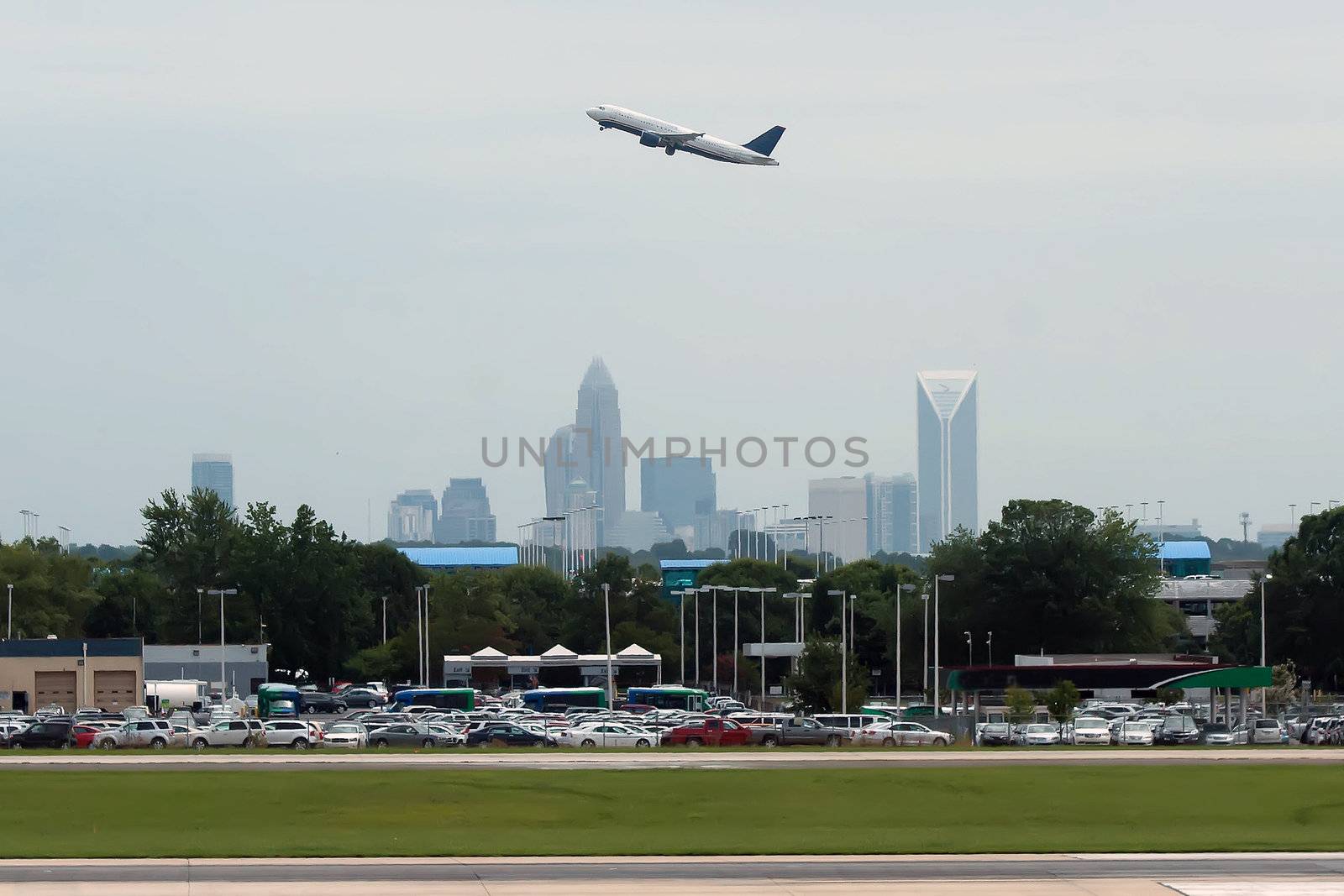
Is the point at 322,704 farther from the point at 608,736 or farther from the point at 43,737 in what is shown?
the point at 608,736

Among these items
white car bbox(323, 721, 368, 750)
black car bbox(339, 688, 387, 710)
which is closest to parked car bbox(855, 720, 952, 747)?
white car bbox(323, 721, 368, 750)

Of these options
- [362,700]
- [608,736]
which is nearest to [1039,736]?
[608,736]

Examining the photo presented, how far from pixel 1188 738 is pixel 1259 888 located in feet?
146

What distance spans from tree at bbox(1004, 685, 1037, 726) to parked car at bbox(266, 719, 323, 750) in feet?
112

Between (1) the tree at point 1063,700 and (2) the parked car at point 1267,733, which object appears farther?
(1) the tree at point 1063,700

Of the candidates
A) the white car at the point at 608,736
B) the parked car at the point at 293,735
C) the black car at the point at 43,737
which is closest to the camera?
the black car at the point at 43,737

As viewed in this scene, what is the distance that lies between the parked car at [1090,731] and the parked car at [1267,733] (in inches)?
227

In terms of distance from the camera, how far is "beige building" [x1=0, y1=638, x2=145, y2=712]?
108000 mm

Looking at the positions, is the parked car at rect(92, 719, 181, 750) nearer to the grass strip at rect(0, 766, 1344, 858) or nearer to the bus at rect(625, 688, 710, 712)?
the grass strip at rect(0, 766, 1344, 858)

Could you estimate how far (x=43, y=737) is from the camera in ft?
228

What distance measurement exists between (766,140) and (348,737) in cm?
8181

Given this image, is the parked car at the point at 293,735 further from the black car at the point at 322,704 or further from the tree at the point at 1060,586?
the tree at the point at 1060,586

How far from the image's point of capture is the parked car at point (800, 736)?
2803 inches

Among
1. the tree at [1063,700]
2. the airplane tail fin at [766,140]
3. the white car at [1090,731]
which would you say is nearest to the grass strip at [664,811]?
the white car at [1090,731]
